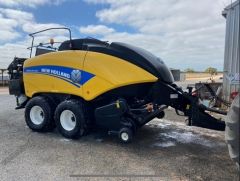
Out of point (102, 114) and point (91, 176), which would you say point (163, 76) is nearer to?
point (102, 114)

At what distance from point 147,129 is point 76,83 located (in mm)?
2207

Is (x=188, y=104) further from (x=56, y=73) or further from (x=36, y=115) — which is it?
(x=36, y=115)

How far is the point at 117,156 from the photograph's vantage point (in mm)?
5312

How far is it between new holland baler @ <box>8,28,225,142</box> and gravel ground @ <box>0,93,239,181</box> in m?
0.39

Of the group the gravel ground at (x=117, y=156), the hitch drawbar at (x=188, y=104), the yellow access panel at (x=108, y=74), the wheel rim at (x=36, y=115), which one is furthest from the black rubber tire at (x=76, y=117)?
the hitch drawbar at (x=188, y=104)

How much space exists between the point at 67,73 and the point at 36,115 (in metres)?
1.50

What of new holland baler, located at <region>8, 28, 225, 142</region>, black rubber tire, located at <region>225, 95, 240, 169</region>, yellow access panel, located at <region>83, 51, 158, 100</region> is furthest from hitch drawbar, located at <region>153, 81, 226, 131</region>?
black rubber tire, located at <region>225, 95, 240, 169</region>

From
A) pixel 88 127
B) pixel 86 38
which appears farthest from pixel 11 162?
pixel 86 38

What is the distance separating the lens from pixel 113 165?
15.9ft

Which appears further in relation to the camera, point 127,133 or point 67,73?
point 67,73

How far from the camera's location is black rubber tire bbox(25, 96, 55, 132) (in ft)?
22.5

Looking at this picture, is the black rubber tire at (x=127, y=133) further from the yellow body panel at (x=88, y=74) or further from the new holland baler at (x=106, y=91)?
the yellow body panel at (x=88, y=74)

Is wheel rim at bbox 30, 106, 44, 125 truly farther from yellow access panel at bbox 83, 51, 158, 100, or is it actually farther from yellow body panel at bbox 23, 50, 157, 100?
yellow access panel at bbox 83, 51, 158, 100

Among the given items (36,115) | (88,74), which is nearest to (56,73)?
(88,74)
